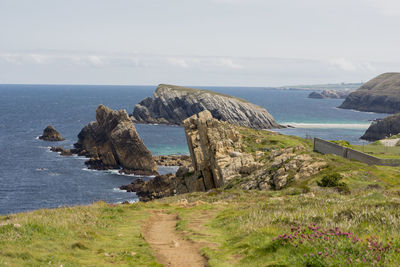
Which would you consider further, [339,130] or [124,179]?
[339,130]

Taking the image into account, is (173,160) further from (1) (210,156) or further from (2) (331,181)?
(2) (331,181)

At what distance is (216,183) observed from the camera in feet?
185

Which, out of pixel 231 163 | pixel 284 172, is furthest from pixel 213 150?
pixel 284 172

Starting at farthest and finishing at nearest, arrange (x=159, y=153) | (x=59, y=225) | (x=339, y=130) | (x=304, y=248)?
(x=339, y=130)
(x=159, y=153)
(x=59, y=225)
(x=304, y=248)

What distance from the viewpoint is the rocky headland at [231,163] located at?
1678 inches

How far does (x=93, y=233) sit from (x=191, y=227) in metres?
5.96

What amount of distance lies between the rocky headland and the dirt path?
2024 centimetres

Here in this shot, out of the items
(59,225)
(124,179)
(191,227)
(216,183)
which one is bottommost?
(124,179)

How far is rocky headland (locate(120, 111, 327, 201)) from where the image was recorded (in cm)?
4262

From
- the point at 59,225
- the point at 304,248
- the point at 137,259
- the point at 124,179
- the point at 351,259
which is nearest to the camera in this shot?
the point at 351,259

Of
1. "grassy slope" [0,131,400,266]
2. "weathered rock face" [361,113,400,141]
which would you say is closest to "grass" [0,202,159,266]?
"grassy slope" [0,131,400,266]

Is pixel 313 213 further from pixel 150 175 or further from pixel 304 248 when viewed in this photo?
pixel 150 175

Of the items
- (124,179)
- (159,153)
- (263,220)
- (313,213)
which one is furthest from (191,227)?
(159,153)

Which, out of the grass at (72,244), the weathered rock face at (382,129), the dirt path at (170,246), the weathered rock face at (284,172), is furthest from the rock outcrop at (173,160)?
the grass at (72,244)
